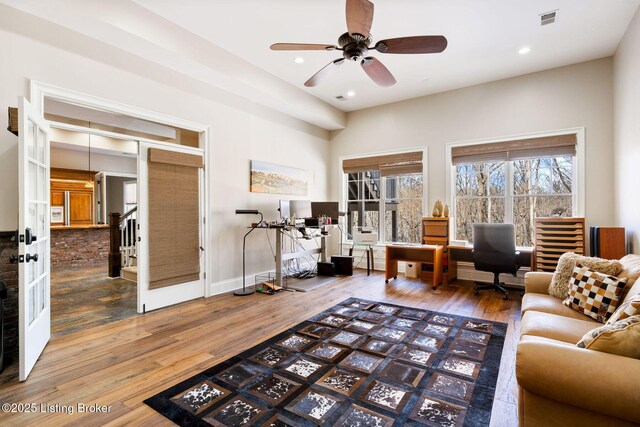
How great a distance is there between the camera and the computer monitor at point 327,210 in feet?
19.2

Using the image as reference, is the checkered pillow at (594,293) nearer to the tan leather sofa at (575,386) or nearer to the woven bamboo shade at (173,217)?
the tan leather sofa at (575,386)

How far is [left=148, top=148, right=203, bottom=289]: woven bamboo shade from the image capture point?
389cm

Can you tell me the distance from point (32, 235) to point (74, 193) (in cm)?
677

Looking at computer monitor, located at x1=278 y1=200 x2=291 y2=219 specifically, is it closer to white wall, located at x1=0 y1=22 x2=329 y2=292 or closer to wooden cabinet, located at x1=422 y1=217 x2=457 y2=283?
white wall, located at x1=0 y1=22 x2=329 y2=292

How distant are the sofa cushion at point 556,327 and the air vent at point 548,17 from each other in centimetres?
322

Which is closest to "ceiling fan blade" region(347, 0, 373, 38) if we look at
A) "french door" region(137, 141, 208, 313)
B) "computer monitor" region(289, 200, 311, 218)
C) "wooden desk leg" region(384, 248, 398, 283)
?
"french door" region(137, 141, 208, 313)

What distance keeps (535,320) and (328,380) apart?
1584 millimetres

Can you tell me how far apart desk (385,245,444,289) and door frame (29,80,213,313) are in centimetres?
299

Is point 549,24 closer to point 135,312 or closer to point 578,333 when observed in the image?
point 578,333

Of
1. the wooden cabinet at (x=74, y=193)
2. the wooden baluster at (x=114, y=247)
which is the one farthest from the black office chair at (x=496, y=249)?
the wooden cabinet at (x=74, y=193)

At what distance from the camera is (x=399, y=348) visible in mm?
2816

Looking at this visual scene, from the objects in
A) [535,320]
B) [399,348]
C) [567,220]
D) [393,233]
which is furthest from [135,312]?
[567,220]

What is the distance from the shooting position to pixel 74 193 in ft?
25.8

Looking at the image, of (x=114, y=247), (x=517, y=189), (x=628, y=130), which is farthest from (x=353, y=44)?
(x=114, y=247)
